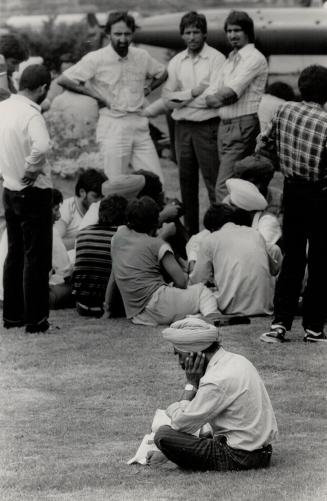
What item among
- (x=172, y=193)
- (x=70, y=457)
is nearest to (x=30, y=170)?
(x=70, y=457)

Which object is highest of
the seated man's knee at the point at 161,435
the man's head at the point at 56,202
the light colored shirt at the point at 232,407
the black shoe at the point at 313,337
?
the light colored shirt at the point at 232,407

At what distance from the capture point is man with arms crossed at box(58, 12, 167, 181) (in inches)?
408

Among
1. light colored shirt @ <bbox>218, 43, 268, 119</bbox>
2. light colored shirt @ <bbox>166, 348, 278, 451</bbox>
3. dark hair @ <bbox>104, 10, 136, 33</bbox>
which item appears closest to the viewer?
light colored shirt @ <bbox>166, 348, 278, 451</bbox>

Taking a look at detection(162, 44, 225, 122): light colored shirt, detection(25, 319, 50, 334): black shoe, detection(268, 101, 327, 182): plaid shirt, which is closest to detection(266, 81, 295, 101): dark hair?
detection(162, 44, 225, 122): light colored shirt

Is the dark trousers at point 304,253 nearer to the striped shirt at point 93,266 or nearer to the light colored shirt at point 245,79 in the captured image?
the striped shirt at point 93,266

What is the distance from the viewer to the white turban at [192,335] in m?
5.12

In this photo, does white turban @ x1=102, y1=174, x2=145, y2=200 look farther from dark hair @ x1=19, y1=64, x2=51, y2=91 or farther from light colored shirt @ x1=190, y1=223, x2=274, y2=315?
dark hair @ x1=19, y1=64, x2=51, y2=91

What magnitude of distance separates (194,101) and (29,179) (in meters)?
3.04

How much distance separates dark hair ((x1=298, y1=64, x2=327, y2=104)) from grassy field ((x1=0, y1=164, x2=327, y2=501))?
5.38ft

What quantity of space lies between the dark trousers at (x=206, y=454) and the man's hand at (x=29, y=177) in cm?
298

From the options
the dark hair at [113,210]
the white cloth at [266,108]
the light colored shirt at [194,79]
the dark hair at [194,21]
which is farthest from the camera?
the light colored shirt at [194,79]

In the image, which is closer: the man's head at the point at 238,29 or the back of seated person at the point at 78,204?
the back of seated person at the point at 78,204

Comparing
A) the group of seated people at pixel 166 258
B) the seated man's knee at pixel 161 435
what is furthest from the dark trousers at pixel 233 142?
the seated man's knee at pixel 161 435

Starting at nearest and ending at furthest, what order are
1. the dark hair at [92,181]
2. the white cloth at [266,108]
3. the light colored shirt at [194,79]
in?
the dark hair at [92,181] < the white cloth at [266,108] < the light colored shirt at [194,79]
